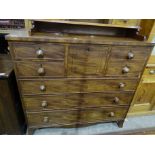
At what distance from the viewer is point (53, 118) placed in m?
1.43

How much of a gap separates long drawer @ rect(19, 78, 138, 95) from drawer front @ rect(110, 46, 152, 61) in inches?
8.8

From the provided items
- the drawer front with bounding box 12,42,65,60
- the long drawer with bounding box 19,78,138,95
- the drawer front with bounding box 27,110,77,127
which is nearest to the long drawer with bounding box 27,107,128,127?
the drawer front with bounding box 27,110,77,127

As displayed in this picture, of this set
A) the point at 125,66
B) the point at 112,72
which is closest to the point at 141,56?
the point at 125,66

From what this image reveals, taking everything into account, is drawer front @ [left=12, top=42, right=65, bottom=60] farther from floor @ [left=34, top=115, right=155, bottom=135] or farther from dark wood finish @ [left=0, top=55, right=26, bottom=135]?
floor @ [left=34, top=115, right=155, bottom=135]

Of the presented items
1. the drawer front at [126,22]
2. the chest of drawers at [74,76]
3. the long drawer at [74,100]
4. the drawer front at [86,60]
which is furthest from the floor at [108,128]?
the drawer front at [126,22]

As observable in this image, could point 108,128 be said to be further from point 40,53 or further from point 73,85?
point 40,53

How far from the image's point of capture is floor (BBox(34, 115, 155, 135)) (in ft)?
5.22

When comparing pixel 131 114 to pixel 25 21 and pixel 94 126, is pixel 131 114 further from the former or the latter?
pixel 25 21

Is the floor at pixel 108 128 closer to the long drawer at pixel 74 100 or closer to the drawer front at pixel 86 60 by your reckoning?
the long drawer at pixel 74 100

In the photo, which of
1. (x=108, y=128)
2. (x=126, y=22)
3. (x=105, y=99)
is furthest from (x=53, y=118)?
(x=126, y=22)

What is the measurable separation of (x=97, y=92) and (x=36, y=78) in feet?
1.81

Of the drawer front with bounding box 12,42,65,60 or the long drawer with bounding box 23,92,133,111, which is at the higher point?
the drawer front with bounding box 12,42,65,60

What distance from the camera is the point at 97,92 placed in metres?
1.34

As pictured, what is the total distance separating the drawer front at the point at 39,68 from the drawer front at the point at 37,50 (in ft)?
0.17
